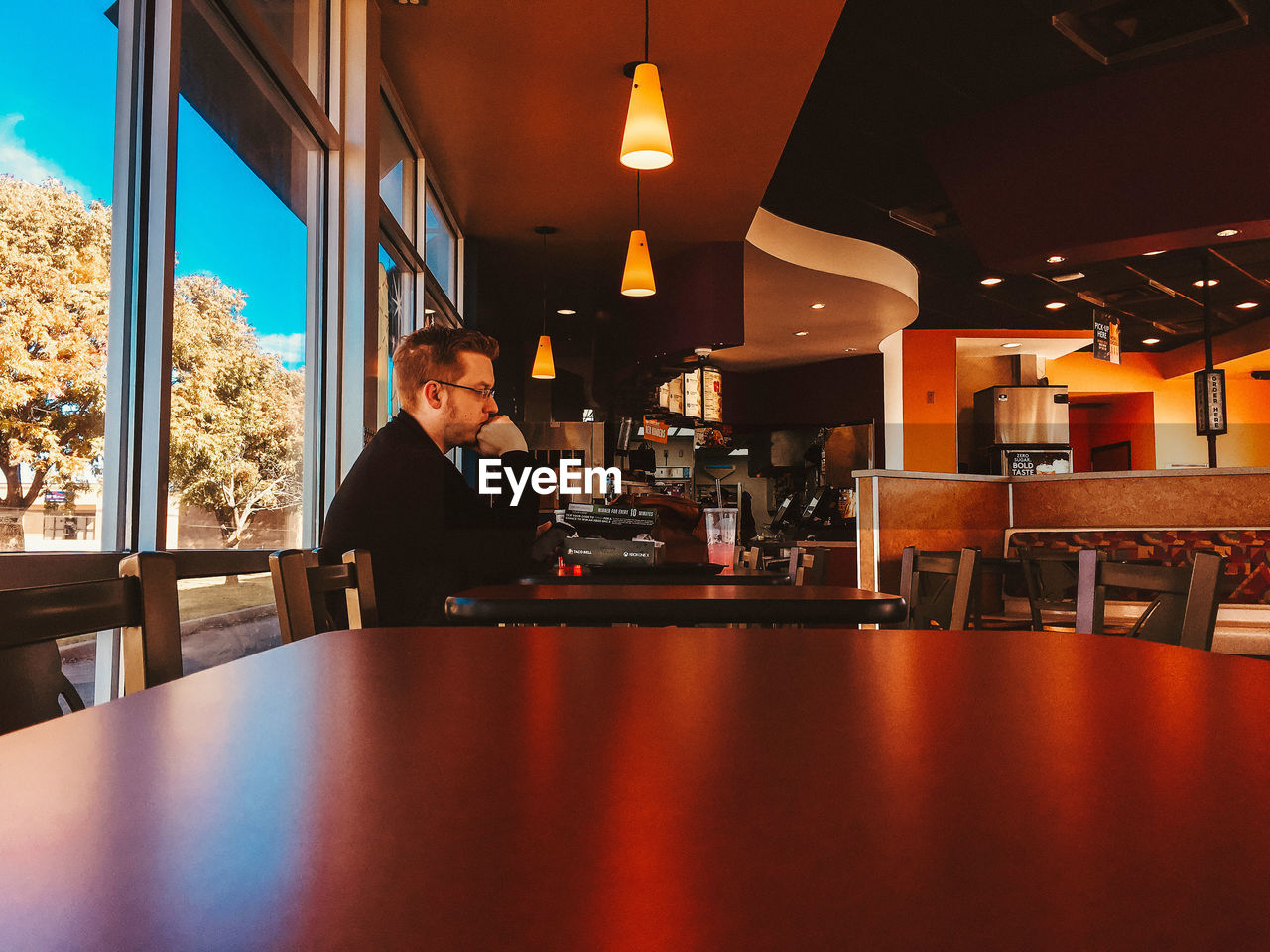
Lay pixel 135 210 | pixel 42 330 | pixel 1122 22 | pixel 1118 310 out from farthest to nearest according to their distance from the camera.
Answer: pixel 1118 310
pixel 1122 22
pixel 135 210
pixel 42 330

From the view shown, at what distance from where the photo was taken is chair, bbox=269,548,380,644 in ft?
4.61

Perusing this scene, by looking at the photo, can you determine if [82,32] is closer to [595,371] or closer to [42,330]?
[42,330]

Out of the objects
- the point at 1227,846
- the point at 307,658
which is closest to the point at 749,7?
the point at 307,658

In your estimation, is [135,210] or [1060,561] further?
[1060,561]

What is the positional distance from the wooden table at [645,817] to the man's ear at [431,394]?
1964mm

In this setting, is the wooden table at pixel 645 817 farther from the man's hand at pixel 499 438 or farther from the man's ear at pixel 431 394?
the man's hand at pixel 499 438

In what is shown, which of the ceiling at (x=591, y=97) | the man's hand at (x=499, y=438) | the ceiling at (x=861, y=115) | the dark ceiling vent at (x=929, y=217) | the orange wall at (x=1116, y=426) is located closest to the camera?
the man's hand at (x=499, y=438)

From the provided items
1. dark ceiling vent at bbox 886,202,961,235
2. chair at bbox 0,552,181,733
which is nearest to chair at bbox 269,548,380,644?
chair at bbox 0,552,181,733

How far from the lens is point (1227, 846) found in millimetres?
373

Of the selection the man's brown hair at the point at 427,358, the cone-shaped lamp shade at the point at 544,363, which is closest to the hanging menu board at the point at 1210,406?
the cone-shaped lamp shade at the point at 544,363

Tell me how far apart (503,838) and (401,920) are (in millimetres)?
86

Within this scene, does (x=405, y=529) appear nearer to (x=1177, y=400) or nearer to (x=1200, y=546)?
(x=1200, y=546)

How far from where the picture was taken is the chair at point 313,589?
1.41 m

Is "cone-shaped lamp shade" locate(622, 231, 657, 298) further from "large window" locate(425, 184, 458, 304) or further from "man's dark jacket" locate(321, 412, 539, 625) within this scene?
"man's dark jacket" locate(321, 412, 539, 625)
